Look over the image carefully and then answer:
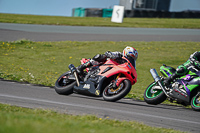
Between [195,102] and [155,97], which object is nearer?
[195,102]

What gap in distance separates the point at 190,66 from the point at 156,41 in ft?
50.5

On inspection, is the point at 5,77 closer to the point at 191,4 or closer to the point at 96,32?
the point at 96,32

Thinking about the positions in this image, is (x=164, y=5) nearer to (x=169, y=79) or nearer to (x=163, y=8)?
(x=163, y=8)

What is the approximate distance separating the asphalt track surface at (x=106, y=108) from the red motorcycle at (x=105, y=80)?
25cm

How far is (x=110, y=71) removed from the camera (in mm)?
8023

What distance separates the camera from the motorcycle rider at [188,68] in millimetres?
7805

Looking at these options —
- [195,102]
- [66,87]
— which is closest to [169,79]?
[195,102]

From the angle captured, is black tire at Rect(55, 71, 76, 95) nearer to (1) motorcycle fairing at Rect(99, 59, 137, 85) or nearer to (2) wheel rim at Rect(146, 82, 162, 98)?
(1) motorcycle fairing at Rect(99, 59, 137, 85)

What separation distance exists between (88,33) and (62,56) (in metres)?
7.88

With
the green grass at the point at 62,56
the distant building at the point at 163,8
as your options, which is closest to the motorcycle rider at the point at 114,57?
the green grass at the point at 62,56

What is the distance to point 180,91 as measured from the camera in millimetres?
7797

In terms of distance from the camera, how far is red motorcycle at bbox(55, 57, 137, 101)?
25.1 feet

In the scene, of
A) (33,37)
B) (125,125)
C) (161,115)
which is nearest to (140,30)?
(33,37)

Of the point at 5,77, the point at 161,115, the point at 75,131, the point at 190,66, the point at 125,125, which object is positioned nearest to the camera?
the point at 75,131
